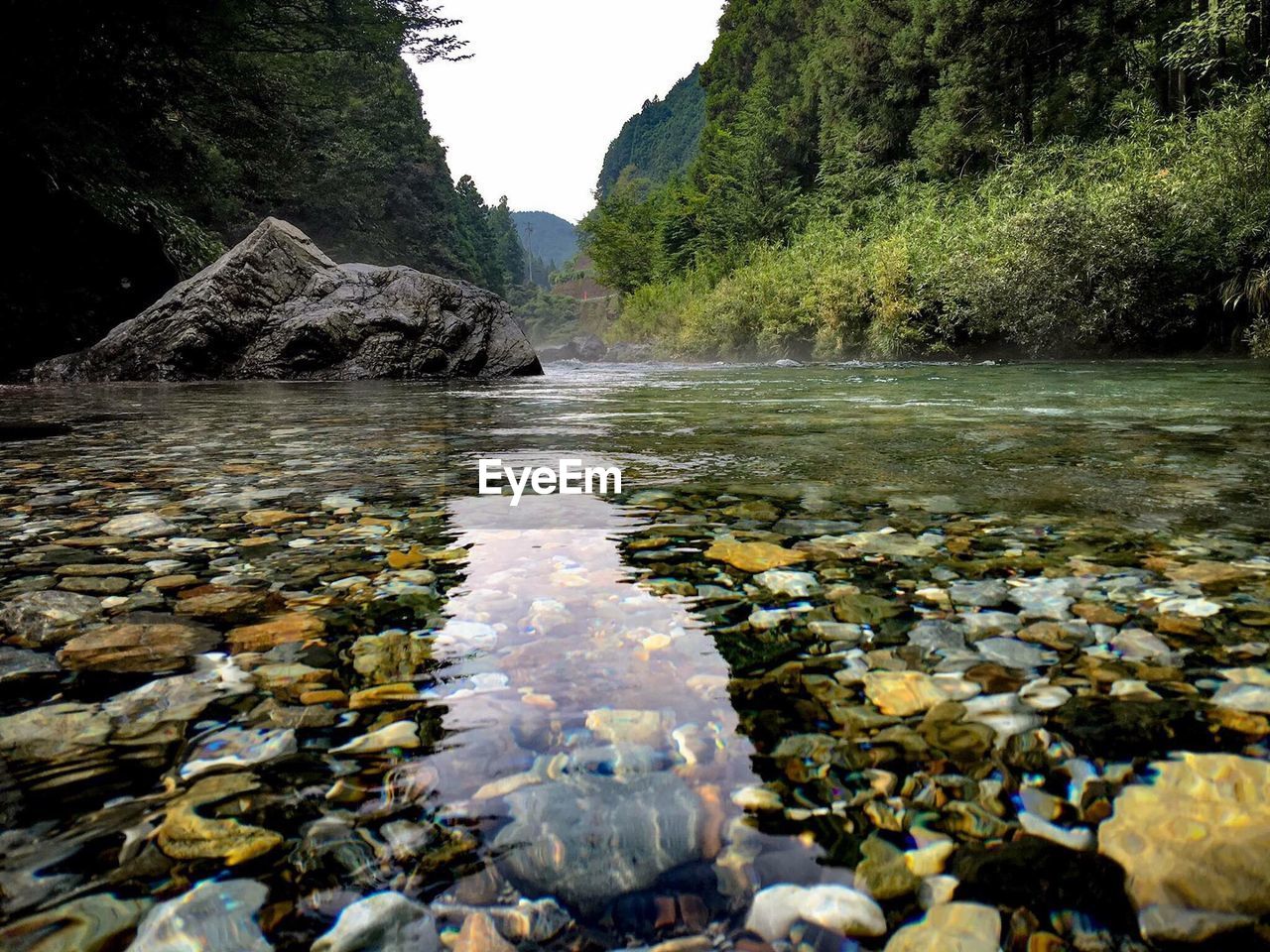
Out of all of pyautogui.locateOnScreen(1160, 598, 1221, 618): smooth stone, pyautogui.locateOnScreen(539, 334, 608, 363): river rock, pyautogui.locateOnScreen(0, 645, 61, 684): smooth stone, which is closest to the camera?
pyautogui.locateOnScreen(0, 645, 61, 684): smooth stone

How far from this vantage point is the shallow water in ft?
2.21

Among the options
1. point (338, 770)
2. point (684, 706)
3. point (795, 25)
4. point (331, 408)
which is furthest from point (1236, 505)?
point (795, 25)

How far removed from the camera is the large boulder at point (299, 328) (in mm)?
10234

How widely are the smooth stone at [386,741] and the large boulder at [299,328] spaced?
36.2 ft

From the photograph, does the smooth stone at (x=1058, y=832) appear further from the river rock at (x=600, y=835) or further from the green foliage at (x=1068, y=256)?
the green foliage at (x=1068, y=256)

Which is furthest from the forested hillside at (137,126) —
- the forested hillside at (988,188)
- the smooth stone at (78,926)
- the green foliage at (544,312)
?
the green foliage at (544,312)

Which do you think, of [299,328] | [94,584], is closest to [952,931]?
[94,584]

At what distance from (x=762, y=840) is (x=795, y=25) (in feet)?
179

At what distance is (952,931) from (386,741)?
2.25 feet

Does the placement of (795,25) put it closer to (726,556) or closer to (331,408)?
(331,408)

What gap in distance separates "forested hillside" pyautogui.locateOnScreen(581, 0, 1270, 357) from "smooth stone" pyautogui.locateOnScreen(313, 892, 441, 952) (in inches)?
624

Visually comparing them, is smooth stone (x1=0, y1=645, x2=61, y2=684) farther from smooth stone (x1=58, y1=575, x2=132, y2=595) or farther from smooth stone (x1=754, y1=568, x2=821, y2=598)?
smooth stone (x1=754, y1=568, x2=821, y2=598)

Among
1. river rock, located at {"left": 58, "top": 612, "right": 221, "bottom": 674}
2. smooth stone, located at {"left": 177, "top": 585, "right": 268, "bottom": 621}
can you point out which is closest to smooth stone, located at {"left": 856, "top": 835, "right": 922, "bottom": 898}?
river rock, located at {"left": 58, "top": 612, "right": 221, "bottom": 674}

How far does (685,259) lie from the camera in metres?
47.2
